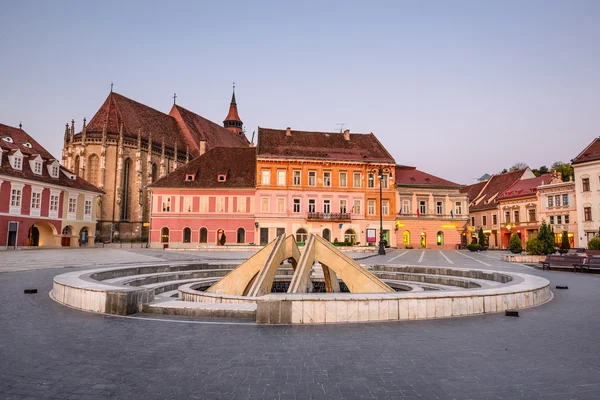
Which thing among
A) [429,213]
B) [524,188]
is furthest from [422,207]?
[524,188]

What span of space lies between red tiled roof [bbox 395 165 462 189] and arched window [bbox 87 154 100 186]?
142ft

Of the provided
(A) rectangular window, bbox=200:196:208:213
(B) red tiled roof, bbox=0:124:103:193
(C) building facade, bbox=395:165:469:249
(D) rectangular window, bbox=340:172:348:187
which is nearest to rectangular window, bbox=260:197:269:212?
(A) rectangular window, bbox=200:196:208:213

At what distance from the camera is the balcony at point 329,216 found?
4887cm

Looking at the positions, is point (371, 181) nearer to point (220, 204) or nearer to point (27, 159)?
point (220, 204)

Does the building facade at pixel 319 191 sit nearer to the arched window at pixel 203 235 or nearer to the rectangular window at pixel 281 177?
the rectangular window at pixel 281 177

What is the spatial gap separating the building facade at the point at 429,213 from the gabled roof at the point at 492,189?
14658 millimetres

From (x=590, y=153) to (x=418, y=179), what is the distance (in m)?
18.9

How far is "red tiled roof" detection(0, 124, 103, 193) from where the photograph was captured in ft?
129

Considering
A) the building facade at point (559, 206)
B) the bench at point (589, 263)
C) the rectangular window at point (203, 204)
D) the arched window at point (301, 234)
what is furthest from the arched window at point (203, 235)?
the building facade at point (559, 206)

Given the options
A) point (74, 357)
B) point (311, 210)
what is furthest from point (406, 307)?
point (311, 210)

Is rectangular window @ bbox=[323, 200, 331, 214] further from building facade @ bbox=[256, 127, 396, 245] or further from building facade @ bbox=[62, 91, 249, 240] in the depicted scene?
building facade @ bbox=[62, 91, 249, 240]

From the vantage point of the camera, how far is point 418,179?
175ft

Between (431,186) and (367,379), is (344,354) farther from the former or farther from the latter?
(431,186)

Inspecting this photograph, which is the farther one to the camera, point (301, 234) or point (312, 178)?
point (312, 178)
